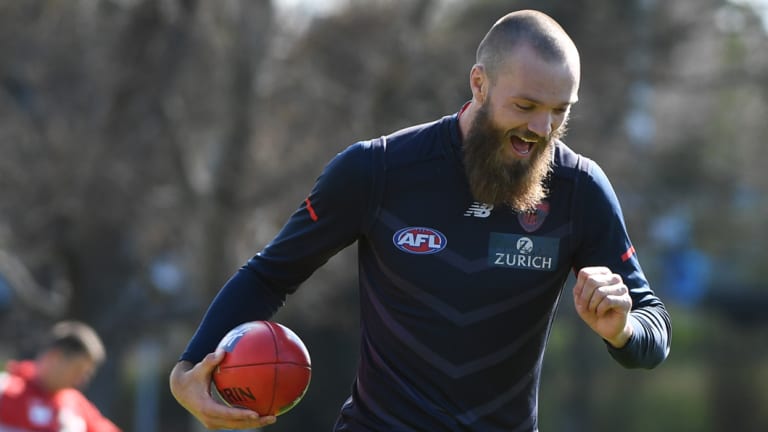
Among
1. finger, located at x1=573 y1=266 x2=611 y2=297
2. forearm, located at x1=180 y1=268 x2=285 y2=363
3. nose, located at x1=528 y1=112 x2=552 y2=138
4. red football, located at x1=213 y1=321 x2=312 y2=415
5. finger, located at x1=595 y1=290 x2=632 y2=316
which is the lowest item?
red football, located at x1=213 y1=321 x2=312 y2=415

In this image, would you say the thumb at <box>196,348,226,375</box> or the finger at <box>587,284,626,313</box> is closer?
the finger at <box>587,284,626,313</box>

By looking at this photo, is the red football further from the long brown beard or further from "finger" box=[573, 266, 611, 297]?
"finger" box=[573, 266, 611, 297]

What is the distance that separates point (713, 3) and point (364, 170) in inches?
667

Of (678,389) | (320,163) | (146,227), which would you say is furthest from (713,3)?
(678,389)

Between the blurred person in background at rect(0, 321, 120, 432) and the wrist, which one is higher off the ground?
the wrist

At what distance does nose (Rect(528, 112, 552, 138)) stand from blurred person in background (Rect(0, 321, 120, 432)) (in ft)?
21.6

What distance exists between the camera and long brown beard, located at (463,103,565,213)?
4152mm

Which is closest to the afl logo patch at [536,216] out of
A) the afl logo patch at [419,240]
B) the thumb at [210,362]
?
the afl logo patch at [419,240]

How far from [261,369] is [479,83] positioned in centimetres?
129

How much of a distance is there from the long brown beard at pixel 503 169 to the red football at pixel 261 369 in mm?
907

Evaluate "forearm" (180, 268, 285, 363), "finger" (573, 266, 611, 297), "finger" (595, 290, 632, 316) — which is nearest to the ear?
"finger" (573, 266, 611, 297)

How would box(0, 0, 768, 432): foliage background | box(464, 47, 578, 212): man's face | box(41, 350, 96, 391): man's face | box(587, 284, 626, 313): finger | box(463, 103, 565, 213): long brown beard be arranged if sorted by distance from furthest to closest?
box(0, 0, 768, 432): foliage background < box(41, 350, 96, 391): man's face < box(463, 103, 565, 213): long brown beard < box(464, 47, 578, 212): man's face < box(587, 284, 626, 313): finger

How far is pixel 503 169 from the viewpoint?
4.16 meters

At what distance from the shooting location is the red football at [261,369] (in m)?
4.25
